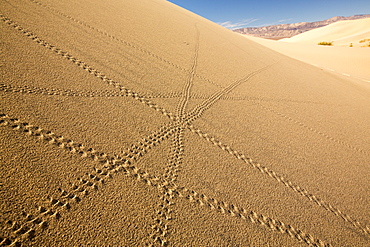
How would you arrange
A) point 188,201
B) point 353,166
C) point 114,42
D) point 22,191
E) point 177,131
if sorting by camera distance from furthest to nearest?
1. point 114,42
2. point 353,166
3. point 177,131
4. point 188,201
5. point 22,191

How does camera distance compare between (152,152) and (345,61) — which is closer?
(152,152)

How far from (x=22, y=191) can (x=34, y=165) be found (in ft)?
0.74

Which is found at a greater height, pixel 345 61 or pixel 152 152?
pixel 345 61

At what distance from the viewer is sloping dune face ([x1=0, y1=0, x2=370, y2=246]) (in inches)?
57.2

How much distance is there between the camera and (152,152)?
206cm

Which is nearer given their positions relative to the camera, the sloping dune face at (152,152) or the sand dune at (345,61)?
the sloping dune face at (152,152)

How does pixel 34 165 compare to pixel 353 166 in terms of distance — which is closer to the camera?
pixel 34 165

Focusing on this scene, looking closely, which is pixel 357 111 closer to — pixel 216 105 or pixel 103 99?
pixel 216 105

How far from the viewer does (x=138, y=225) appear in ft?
4.85

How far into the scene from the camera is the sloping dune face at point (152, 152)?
Answer: 1454 mm

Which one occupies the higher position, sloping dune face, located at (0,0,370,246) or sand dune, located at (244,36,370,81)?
sand dune, located at (244,36,370,81)

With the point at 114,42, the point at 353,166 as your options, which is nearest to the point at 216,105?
the point at 353,166

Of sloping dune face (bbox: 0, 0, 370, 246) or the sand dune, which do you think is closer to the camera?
sloping dune face (bbox: 0, 0, 370, 246)

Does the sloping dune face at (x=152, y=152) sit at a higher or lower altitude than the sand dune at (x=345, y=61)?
lower
